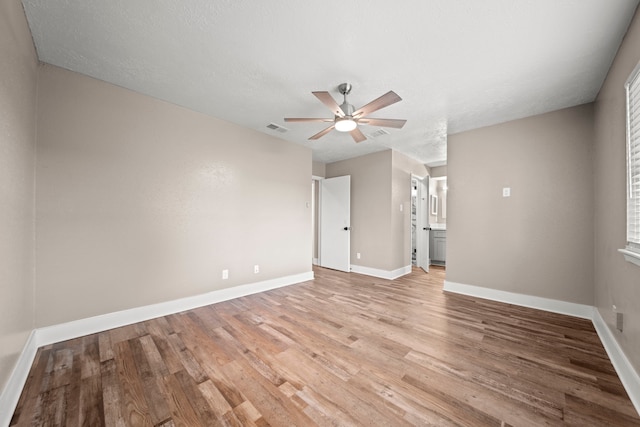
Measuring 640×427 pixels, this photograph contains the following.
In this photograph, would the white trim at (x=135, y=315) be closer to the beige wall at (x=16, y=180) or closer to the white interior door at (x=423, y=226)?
the beige wall at (x=16, y=180)

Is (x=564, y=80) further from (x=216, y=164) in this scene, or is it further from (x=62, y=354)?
(x=62, y=354)

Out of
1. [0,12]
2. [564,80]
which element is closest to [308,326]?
[0,12]

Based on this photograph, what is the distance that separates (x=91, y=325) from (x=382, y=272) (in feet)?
13.6

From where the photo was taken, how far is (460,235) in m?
3.70

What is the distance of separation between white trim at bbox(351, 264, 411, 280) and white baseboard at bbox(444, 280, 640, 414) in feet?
3.29

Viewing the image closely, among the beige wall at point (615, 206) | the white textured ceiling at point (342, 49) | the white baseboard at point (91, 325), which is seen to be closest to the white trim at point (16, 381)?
the white baseboard at point (91, 325)

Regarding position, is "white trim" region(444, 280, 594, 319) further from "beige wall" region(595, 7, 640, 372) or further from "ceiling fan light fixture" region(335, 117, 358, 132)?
"ceiling fan light fixture" region(335, 117, 358, 132)

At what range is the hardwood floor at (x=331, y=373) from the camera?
137 centimetres

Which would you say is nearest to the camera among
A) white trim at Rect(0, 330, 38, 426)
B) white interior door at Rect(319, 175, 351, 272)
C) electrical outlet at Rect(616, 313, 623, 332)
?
white trim at Rect(0, 330, 38, 426)

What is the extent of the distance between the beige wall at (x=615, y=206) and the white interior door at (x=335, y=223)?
11.5 ft

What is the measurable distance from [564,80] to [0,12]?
4.22 metres

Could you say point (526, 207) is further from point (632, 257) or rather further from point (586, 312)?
point (632, 257)

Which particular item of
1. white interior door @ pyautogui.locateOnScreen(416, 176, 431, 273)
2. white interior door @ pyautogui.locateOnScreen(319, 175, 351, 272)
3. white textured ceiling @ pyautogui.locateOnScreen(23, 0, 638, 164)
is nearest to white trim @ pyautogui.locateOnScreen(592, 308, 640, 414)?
white textured ceiling @ pyautogui.locateOnScreen(23, 0, 638, 164)

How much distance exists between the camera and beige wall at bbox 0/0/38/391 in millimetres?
1389
